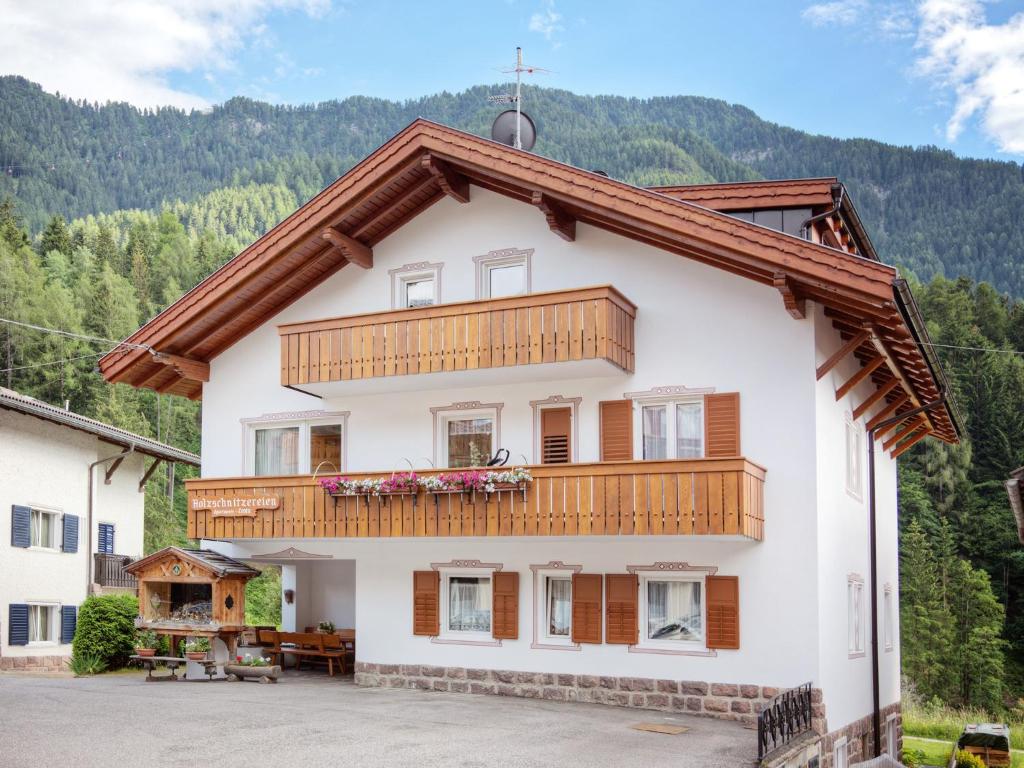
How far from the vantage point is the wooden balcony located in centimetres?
1850

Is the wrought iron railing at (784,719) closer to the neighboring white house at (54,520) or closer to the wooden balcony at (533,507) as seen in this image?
the wooden balcony at (533,507)

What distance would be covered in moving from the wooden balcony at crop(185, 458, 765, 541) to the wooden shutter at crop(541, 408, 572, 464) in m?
1.53

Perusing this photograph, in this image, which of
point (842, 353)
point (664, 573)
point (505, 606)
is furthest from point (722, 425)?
point (505, 606)

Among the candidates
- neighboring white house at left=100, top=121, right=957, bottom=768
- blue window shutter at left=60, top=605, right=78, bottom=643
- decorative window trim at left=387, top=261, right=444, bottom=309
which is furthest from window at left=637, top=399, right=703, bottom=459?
blue window shutter at left=60, top=605, right=78, bottom=643

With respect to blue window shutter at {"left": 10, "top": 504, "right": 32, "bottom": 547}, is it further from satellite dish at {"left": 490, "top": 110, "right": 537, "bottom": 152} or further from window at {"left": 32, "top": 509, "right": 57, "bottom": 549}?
satellite dish at {"left": 490, "top": 110, "right": 537, "bottom": 152}

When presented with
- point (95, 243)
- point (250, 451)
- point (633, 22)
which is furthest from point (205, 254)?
point (633, 22)

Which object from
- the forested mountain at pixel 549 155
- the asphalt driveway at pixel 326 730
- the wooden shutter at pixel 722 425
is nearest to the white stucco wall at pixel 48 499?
the asphalt driveway at pixel 326 730

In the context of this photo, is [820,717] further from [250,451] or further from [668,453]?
[250,451]

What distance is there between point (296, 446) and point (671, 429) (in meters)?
7.70

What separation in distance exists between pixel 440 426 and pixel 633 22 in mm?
181662

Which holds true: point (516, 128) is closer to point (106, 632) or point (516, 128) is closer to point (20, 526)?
point (106, 632)

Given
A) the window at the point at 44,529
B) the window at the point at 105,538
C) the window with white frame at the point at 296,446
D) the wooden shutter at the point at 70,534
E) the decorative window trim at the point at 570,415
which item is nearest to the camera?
the decorative window trim at the point at 570,415

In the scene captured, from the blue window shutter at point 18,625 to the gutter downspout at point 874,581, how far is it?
19454 millimetres

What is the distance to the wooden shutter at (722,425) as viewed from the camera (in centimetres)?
1967
